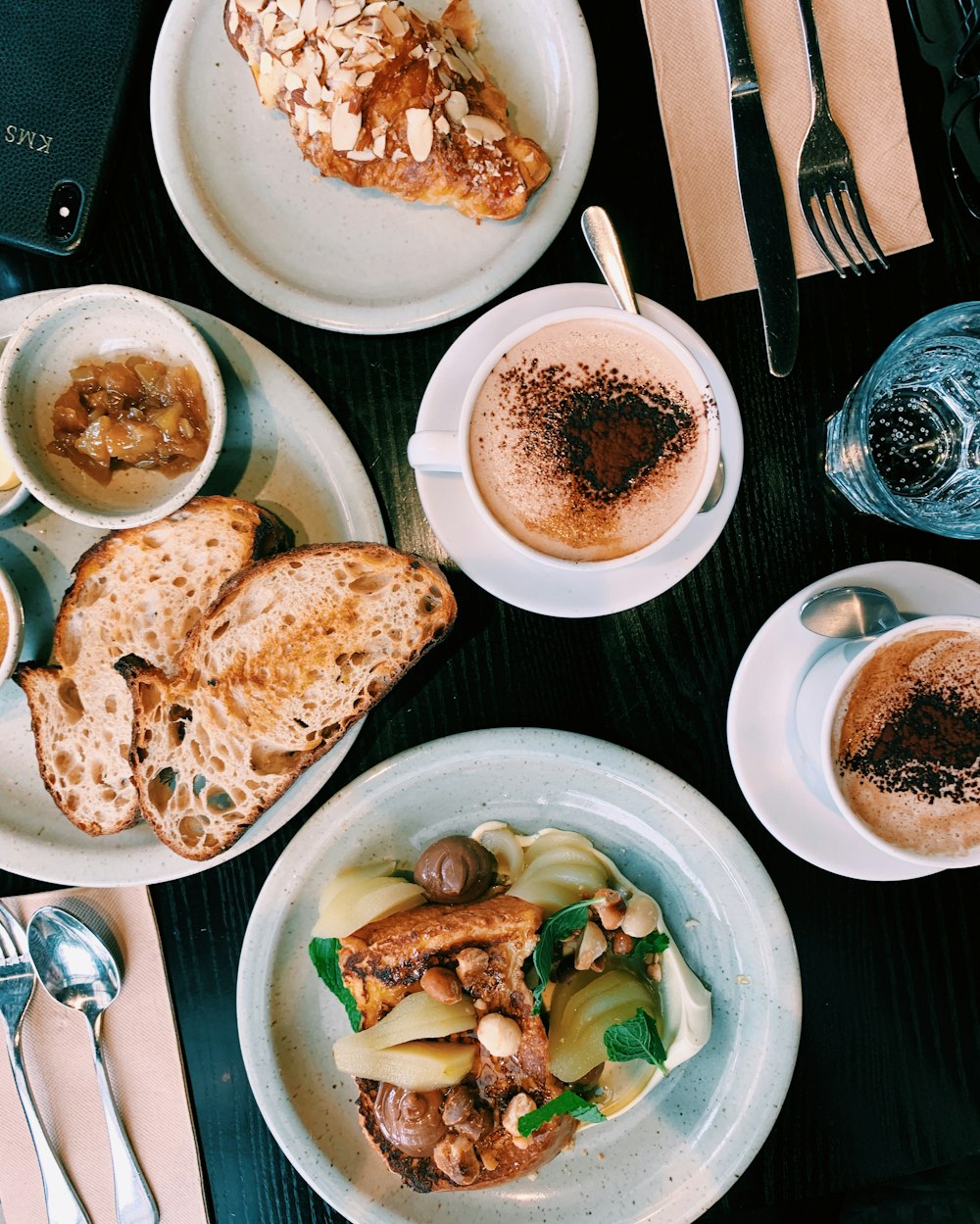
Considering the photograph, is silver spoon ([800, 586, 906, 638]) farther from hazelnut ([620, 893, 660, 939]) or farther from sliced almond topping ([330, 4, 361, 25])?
sliced almond topping ([330, 4, 361, 25])

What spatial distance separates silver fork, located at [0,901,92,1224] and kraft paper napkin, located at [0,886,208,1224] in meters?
0.02

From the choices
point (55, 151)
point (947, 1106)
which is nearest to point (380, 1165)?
point (947, 1106)

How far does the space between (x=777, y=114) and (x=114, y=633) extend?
1.31 metres

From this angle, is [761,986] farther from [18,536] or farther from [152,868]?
[18,536]

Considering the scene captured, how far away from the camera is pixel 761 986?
1.35m

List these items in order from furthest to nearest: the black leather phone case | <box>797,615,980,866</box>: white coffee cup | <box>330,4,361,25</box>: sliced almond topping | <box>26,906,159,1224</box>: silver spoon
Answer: <box>26,906,159,1224</box>: silver spoon → the black leather phone case → <box>330,4,361,25</box>: sliced almond topping → <box>797,615,980,866</box>: white coffee cup

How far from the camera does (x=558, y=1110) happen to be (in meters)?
1.27

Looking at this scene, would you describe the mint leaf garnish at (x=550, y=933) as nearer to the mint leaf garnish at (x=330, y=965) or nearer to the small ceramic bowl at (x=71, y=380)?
the mint leaf garnish at (x=330, y=965)

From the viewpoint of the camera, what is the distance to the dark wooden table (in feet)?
4.47

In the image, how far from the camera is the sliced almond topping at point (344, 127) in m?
1.22

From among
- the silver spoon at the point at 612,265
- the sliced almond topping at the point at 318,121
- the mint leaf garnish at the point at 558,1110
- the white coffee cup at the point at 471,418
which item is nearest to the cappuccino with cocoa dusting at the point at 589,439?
the white coffee cup at the point at 471,418

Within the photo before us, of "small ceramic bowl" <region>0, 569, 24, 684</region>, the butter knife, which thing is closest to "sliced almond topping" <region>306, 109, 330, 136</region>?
the butter knife

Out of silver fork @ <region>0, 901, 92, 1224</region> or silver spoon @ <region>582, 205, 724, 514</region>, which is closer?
silver spoon @ <region>582, 205, 724, 514</region>

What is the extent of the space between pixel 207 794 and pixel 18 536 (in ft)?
1.74
